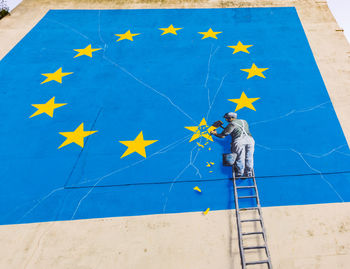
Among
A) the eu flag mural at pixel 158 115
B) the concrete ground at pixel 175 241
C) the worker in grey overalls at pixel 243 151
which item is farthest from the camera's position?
the worker in grey overalls at pixel 243 151

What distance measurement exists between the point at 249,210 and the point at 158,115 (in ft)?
10.9

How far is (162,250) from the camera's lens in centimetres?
442

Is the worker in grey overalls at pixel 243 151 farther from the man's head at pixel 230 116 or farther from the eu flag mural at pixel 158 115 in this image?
the man's head at pixel 230 116

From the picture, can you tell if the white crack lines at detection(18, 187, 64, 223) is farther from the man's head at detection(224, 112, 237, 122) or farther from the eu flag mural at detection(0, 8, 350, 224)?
the man's head at detection(224, 112, 237, 122)

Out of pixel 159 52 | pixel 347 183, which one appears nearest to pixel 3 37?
pixel 159 52

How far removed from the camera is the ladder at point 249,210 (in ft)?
13.7

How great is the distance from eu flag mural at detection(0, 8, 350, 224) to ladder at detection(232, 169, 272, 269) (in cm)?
23

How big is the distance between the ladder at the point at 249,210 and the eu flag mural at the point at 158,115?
0.74 feet

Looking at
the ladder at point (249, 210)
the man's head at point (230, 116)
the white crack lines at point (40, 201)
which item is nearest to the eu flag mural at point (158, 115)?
the white crack lines at point (40, 201)

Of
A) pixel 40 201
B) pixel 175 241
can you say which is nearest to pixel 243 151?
pixel 175 241

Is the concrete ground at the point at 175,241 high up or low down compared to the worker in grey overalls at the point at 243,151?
down

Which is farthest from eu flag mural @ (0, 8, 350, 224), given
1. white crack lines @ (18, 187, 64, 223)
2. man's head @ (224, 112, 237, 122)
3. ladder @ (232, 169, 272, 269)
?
man's head @ (224, 112, 237, 122)

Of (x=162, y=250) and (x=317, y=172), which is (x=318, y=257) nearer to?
(x=317, y=172)

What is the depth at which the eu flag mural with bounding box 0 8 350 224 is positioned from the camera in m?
5.09
